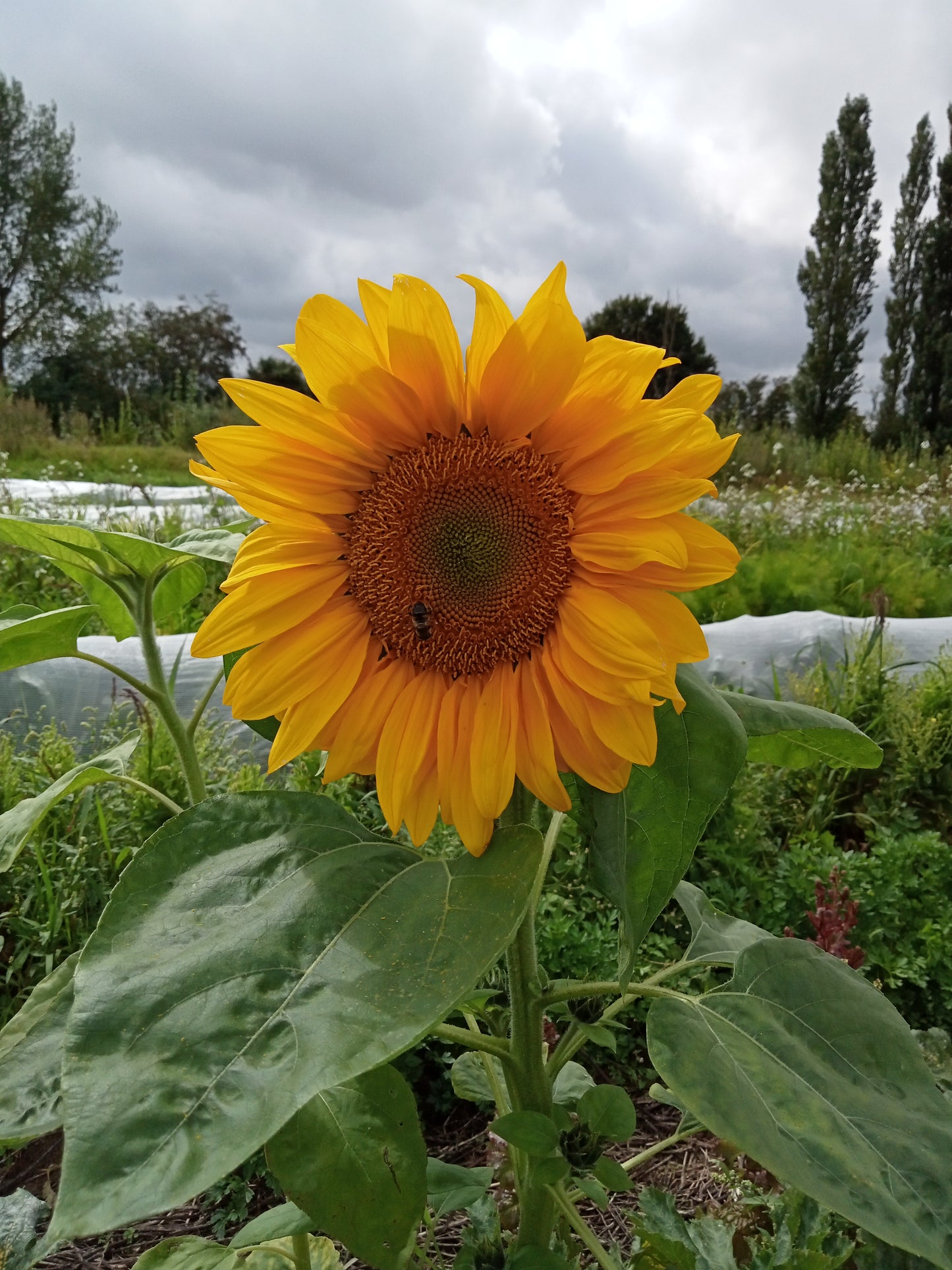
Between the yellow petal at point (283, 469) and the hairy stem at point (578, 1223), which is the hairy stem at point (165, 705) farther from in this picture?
the hairy stem at point (578, 1223)

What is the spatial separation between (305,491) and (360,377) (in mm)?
126

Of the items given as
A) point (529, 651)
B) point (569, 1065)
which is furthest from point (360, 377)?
point (569, 1065)

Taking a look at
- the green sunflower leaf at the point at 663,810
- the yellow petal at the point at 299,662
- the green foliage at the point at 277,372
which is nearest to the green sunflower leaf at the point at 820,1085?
the green sunflower leaf at the point at 663,810

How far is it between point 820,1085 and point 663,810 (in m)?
0.27

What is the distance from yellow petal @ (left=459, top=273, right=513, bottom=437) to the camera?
0.78 m

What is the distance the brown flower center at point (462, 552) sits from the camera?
2.74 ft

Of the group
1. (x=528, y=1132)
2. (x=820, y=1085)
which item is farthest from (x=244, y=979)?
(x=820, y=1085)

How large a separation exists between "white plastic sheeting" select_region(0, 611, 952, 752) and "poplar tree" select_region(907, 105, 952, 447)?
2017cm

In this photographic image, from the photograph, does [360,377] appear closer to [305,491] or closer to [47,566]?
[305,491]

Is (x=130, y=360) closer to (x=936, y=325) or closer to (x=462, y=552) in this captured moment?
(x=936, y=325)

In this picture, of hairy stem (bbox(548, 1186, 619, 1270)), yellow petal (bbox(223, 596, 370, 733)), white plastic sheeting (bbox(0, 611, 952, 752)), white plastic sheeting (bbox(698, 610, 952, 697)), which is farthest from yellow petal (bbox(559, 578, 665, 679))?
white plastic sheeting (bbox(698, 610, 952, 697))

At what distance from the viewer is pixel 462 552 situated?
2.88 feet

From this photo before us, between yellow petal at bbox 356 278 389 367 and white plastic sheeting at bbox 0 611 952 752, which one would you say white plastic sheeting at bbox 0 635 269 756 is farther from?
yellow petal at bbox 356 278 389 367

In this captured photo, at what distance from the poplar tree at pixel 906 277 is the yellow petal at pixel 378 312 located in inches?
957
